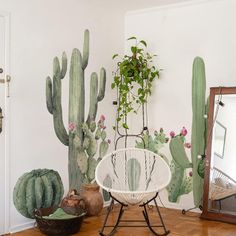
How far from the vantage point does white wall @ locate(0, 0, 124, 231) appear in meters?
3.80

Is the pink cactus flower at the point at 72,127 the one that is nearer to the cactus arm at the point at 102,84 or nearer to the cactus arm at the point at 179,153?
the cactus arm at the point at 102,84

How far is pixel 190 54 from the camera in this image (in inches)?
182

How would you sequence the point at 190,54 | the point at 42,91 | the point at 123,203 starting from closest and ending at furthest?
the point at 123,203
the point at 42,91
the point at 190,54

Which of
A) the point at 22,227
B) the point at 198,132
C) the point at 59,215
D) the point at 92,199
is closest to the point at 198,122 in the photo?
the point at 198,132

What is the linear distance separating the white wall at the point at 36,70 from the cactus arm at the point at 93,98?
11 cm

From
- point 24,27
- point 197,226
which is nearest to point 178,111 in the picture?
point 197,226

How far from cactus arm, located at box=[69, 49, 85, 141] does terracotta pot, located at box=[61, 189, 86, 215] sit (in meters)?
0.73

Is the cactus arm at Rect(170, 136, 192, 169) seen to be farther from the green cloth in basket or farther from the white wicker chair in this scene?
the green cloth in basket

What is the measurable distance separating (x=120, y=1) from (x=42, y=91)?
1440 mm

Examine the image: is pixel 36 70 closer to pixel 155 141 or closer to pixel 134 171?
pixel 155 141

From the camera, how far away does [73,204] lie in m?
3.96

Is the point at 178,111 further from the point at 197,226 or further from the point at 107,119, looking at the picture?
the point at 197,226

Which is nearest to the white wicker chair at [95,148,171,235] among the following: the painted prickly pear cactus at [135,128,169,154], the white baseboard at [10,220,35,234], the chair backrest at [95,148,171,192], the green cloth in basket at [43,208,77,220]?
the chair backrest at [95,148,171,192]

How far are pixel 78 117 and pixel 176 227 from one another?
1539mm
